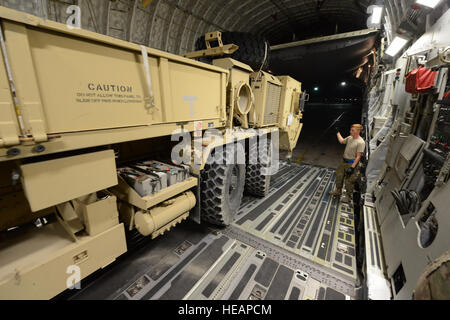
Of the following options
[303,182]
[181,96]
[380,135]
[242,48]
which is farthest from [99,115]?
[380,135]

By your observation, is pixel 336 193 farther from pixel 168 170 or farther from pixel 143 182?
pixel 143 182

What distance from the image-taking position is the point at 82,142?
1.45 m

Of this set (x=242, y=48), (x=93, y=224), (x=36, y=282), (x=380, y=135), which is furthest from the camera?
(x=380, y=135)

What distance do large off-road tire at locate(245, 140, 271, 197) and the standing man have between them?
185 cm

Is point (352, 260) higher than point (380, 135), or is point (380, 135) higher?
point (380, 135)

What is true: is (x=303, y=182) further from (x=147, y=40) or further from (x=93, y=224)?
(x=147, y=40)

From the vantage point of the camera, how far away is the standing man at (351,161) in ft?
13.9

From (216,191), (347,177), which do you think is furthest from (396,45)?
(216,191)

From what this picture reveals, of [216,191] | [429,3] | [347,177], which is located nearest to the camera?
[216,191]

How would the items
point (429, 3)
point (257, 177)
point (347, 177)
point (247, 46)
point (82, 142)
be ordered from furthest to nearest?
1. point (347, 177)
2. point (257, 177)
3. point (247, 46)
4. point (429, 3)
5. point (82, 142)

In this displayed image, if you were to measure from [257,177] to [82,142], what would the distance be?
3.54m

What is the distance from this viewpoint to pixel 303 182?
18.2 ft

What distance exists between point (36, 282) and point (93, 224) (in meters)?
0.53

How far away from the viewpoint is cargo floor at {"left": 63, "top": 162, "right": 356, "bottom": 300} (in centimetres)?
225
